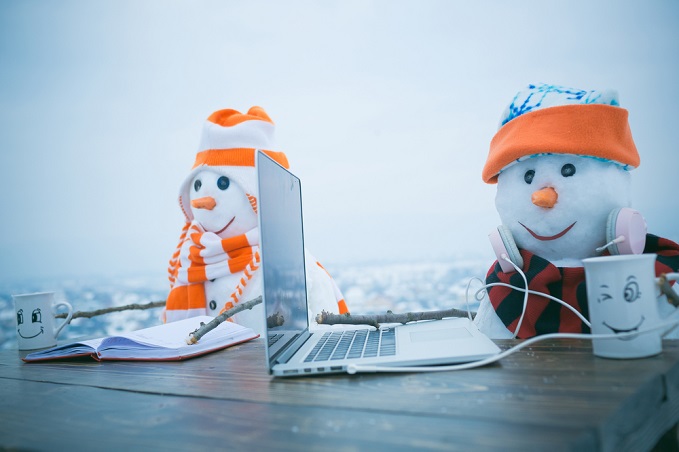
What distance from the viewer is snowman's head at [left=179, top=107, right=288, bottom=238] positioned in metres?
1.51

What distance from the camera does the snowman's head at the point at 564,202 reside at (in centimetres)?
100

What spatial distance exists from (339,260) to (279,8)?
3.69ft

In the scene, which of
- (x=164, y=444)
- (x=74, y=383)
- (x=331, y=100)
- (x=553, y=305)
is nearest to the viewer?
(x=164, y=444)

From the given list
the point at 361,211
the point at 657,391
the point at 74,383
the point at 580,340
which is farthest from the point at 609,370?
the point at 361,211

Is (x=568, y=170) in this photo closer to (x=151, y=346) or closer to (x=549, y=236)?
A: (x=549, y=236)

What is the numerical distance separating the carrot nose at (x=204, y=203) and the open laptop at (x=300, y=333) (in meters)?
0.58

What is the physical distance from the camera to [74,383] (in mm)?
747

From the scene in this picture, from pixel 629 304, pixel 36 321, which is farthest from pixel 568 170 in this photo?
pixel 36 321

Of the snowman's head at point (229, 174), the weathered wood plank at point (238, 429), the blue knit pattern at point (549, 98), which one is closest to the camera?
the weathered wood plank at point (238, 429)

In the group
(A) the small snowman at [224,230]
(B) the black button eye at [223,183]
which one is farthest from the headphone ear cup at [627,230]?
(B) the black button eye at [223,183]

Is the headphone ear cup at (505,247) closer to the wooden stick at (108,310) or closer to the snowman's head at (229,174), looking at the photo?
the snowman's head at (229,174)

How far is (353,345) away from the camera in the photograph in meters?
0.77

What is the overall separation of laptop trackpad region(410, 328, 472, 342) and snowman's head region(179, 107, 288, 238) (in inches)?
Answer: 33.4

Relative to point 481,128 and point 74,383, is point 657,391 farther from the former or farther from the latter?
point 481,128
